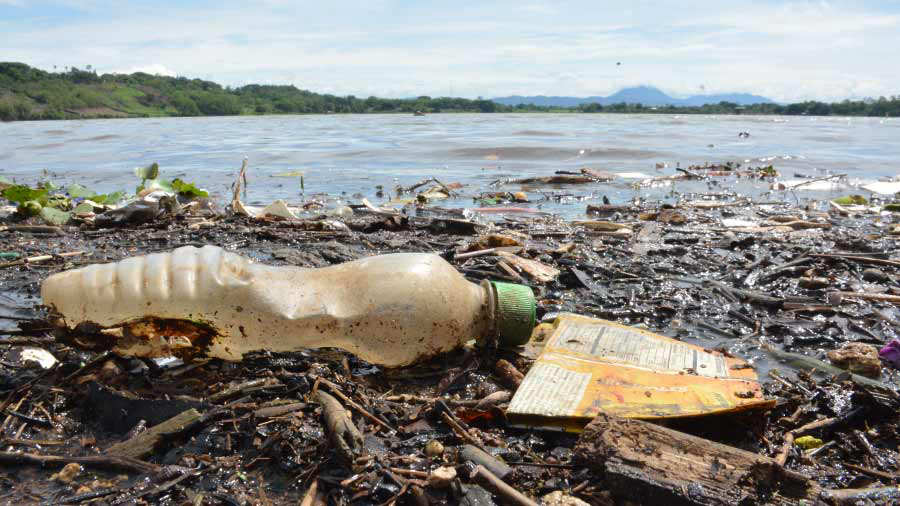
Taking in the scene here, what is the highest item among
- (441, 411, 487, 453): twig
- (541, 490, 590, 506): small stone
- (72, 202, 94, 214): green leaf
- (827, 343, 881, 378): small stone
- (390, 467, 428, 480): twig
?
(72, 202, 94, 214): green leaf

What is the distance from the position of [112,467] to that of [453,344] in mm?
1206

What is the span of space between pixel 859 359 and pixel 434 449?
1.83 meters

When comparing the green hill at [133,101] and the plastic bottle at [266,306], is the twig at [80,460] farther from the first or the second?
the green hill at [133,101]

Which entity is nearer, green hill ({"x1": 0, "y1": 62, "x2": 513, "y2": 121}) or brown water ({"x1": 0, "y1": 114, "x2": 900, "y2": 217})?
brown water ({"x1": 0, "y1": 114, "x2": 900, "y2": 217})

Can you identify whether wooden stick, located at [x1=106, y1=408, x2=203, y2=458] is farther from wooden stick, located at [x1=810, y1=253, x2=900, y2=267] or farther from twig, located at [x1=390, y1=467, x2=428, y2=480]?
wooden stick, located at [x1=810, y1=253, x2=900, y2=267]

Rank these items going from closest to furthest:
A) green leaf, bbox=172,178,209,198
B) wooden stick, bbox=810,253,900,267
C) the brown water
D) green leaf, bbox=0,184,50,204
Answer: wooden stick, bbox=810,253,900,267, green leaf, bbox=0,184,50,204, green leaf, bbox=172,178,209,198, the brown water

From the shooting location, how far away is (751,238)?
16.8ft

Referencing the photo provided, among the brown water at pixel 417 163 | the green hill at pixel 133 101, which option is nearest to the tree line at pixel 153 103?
the green hill at pixel 133 101

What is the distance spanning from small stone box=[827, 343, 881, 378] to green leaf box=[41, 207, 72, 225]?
583 centimetres

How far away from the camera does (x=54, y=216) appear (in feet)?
18.7

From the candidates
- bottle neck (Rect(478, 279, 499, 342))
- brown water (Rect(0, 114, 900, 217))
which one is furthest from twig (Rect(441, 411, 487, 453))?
brown water (Rect(0, 114, 900, 217))

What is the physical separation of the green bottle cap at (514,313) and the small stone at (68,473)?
57.2 inches

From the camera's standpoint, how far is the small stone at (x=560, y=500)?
1704 millimetres

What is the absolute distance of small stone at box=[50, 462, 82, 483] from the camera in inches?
70.7
